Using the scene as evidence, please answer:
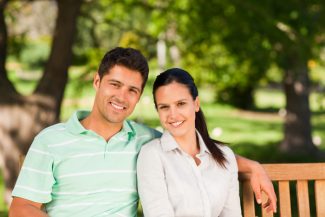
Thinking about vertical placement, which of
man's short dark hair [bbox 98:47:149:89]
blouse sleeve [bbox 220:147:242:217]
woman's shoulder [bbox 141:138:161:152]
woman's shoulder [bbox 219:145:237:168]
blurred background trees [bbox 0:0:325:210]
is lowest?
blouse sleeve [bbox 220:147:242:217]

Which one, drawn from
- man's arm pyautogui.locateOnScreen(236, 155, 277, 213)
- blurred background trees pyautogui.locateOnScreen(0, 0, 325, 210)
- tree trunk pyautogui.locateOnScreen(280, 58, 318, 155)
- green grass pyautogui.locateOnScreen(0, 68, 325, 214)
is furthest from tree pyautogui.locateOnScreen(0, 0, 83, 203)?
tree trunk pyautogui.locateOnScreen(280, 58, 318, 155)

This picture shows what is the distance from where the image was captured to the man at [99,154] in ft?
10.7

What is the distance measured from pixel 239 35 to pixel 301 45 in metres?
1.73

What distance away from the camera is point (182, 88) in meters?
3.35

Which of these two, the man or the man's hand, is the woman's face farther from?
the man's hand

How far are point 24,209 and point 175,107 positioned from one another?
929mm

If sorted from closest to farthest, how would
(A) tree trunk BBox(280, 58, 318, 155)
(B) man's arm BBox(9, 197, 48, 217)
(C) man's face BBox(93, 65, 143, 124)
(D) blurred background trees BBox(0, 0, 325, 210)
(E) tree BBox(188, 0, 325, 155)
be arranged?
(B) man's arm BBox(9, 197, 48, 217) → (C) man's face BBox(93, 65, 143, 124) → (D) blurred background trees BBox(0, 0, 325, 210) → (E) tree BBox(188, 0, 325, 155) → (A) tree trunk BBox(280, 58, 318, 155)

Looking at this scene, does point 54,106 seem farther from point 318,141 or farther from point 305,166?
point 318,141

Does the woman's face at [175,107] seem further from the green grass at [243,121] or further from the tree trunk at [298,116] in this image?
the tree trunk at [298,116]

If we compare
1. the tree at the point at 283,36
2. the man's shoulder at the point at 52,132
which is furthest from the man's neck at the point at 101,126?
the tree at the point at 283,36

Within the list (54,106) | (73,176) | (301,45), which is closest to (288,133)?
(301,45)

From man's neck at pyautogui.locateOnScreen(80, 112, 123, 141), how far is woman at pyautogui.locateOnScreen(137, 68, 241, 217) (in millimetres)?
201

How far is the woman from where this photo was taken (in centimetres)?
324

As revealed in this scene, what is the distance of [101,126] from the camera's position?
11.1 feet
